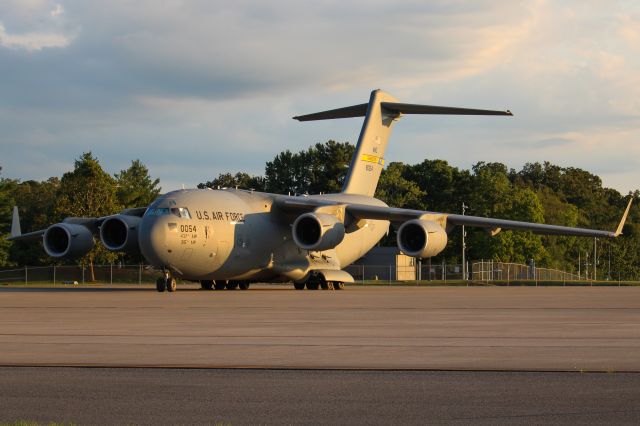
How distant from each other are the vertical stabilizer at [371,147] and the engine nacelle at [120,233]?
11980mm

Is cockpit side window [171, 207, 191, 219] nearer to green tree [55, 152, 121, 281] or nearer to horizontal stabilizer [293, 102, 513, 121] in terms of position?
horizontal stabilizer [293, 102, 513, 121]

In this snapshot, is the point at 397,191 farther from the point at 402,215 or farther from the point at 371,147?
the point at 402,215

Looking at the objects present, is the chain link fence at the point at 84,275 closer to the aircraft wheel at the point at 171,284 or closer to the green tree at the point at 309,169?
the aircraft wheel at the point at 171,284

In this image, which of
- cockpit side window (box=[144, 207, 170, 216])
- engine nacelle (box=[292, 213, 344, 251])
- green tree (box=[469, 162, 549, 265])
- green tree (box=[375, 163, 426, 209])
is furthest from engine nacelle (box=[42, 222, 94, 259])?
green tree (box=[469, 162, 549, 265])

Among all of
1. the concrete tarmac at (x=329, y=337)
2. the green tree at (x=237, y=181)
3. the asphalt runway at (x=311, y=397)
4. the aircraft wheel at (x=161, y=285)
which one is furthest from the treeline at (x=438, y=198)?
the asphalt runway at (x=311, y=397)

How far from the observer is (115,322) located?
1984 centimetres

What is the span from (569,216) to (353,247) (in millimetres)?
79392

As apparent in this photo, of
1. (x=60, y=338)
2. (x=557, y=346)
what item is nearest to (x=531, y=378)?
(x=557, y=346)

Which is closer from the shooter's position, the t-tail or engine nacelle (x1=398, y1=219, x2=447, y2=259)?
engine nacelle (x1=398, y1=219, x2=447, y2=259)

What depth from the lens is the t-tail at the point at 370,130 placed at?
48781 mm

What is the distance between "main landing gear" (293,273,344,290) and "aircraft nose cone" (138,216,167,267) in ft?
30.2

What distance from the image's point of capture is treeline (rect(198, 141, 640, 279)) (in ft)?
343

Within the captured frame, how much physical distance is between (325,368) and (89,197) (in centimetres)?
6133

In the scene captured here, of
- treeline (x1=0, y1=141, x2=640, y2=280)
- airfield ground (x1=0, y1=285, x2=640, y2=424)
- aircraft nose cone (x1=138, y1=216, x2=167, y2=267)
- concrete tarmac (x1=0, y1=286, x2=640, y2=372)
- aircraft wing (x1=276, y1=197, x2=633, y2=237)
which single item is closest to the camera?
airfield ground (x1=0, y1=285, x2=640, y2=424)
